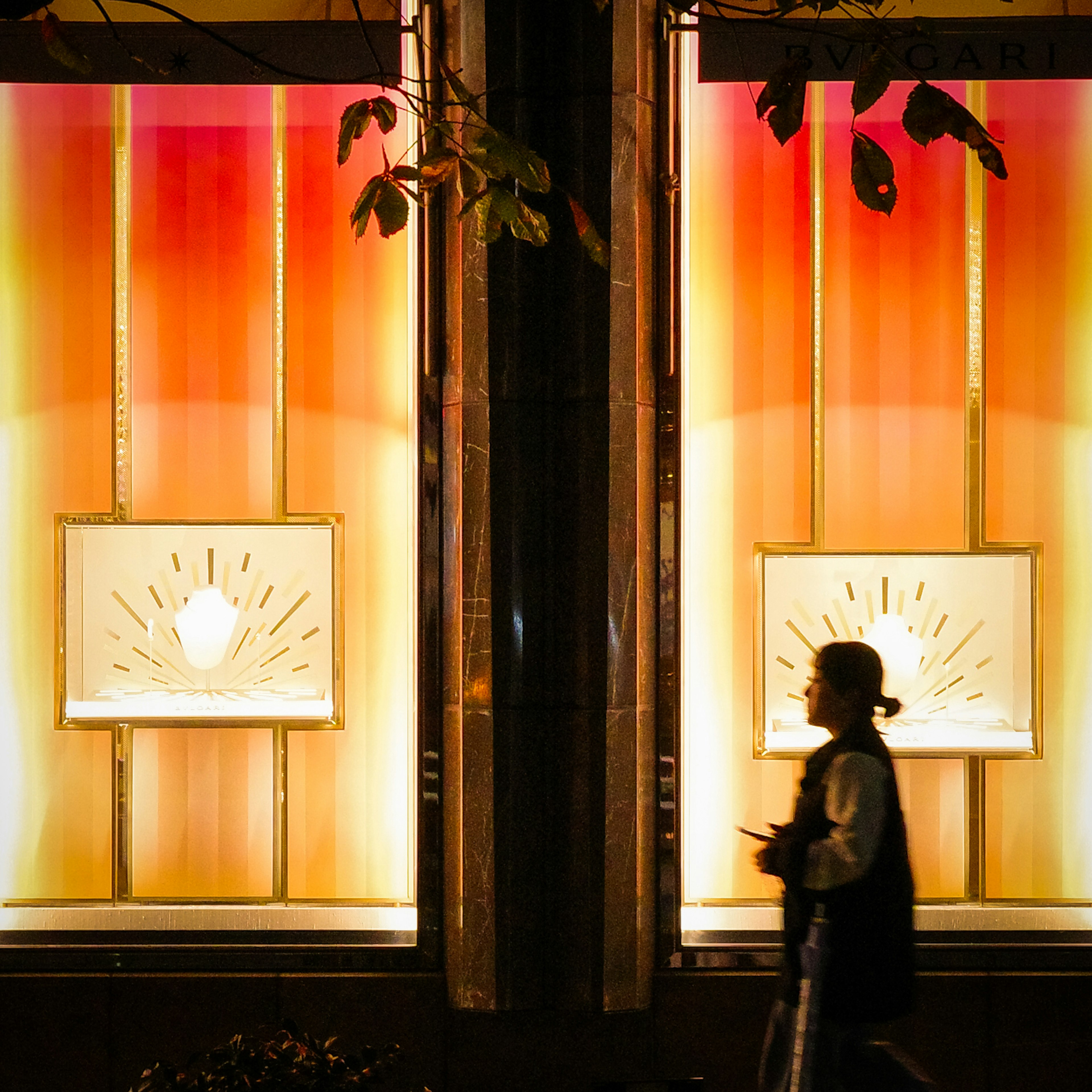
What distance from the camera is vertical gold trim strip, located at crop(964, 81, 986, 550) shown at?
5238mm

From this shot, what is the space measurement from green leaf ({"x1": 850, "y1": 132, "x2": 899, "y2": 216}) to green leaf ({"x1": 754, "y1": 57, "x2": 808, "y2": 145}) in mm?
146

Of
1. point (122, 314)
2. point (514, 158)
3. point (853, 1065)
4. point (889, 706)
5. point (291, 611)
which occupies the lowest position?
point (853, 1065)

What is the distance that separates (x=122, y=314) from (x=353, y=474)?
128 cm

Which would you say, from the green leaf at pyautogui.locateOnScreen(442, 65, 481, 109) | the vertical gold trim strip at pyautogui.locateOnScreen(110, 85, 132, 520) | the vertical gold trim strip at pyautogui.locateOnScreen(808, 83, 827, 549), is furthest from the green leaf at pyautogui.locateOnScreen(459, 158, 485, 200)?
the vertical gold trim strip at pyautogui.locateOnScreen(110, 85, 132, 520)

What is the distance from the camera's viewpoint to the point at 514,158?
110 inches

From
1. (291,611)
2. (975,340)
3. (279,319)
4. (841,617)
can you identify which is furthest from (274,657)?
(975,340)

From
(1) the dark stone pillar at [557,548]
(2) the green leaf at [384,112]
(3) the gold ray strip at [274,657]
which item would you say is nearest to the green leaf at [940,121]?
(2) the green leaf at [384,112]

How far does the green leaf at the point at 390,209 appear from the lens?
9.41ft

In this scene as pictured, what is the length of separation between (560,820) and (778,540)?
1593 mm

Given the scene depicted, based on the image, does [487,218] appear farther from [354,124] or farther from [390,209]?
[354,124]

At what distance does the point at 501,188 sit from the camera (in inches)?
117

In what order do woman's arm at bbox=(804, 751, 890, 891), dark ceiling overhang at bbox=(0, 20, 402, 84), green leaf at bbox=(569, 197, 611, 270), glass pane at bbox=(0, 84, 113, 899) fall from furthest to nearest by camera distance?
glass pane at bbox=(0, 84, 113, 899)
dark ceiling overhang at bbox=(0, 20, 402, 84)
woman's arm at bbox=(804, 751, 890, 891)
green leaf at bbox=(569, 197, 611, 270)

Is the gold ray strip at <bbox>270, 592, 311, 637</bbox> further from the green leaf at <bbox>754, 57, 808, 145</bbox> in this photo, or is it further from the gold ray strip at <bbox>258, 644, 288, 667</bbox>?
the green leaf at <bbox>754, 57, 808, 145</bbox>

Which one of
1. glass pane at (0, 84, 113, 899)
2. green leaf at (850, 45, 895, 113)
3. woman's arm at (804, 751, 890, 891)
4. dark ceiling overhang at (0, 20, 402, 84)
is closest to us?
green leaf at (850, 45, 895, 113)
